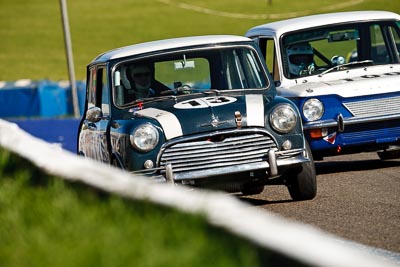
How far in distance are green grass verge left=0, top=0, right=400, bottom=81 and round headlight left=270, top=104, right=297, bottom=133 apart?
39201mm

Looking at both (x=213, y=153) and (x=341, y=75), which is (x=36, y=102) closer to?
(x=341, y=75)

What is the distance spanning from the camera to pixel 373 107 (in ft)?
38.4

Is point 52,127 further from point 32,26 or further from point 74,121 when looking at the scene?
point 32,26

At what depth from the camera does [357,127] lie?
11719 millimetres

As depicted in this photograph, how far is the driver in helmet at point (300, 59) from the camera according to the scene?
40.8ft

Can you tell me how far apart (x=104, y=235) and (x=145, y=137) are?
5.00m

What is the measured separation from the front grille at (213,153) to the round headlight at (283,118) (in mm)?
168

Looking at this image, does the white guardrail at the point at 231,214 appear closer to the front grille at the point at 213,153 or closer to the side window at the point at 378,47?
the front grille at the point at 213,153

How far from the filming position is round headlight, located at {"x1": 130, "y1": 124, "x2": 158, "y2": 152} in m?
9.09

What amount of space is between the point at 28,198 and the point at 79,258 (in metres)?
1.77

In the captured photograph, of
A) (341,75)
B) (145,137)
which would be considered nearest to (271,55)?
(341,75)

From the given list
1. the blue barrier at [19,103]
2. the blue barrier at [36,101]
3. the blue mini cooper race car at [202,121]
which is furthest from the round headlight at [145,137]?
the blue barrier at [19,103]

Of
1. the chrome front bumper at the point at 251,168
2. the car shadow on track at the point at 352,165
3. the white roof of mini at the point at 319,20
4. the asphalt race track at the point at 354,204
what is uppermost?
the white roof of mini at the point at 319,20

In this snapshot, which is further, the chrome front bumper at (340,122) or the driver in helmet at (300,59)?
the driver in helmet at (300,59)
